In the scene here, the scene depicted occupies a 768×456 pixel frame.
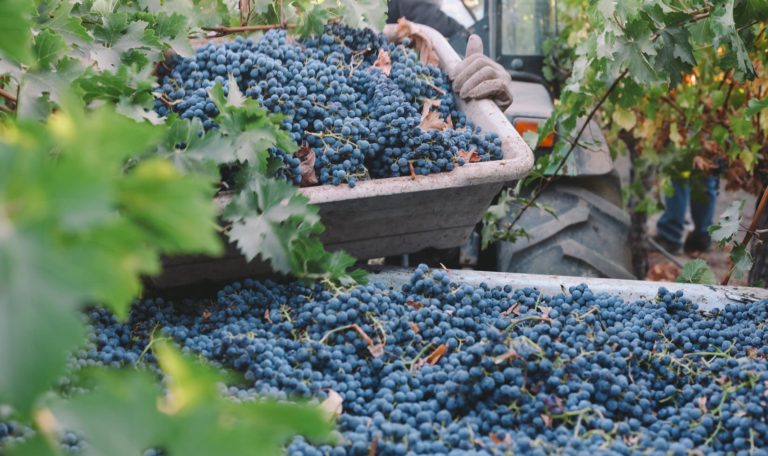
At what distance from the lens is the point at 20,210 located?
2.02ft

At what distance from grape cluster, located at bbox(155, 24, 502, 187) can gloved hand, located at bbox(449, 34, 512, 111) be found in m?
0.09

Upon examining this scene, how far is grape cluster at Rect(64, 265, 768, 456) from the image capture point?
1.27 metres

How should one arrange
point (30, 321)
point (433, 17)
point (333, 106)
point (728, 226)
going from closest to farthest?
1. point (30, 321)
2. point (333, 106)
3. point (728, 226)
4. point (433, 17)

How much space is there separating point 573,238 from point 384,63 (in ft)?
3.05

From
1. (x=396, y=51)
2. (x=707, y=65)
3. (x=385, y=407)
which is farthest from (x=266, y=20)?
(x=707, y=65)

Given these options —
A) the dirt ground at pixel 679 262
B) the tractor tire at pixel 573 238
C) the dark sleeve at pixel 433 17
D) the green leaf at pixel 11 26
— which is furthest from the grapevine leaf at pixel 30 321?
the dirt ground at pixel 679 262

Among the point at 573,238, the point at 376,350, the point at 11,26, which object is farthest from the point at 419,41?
the point at 11,26

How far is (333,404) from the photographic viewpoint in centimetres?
132

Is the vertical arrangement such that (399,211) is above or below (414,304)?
above

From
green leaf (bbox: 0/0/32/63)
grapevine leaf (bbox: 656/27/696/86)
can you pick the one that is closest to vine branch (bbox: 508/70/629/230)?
grapevine leaf (bbox: 656/27/696/86)

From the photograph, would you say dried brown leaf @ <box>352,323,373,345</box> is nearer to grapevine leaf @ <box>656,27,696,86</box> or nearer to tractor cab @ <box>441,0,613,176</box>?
grapevine leaf @ <box>656,27,696,86</box>

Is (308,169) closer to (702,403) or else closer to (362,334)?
(362,334)

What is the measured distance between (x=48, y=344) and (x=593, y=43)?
205 cm

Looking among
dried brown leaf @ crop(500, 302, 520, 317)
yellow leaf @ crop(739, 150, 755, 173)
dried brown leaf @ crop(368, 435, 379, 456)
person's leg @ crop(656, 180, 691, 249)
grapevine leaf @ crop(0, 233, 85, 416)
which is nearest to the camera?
grapevine leaf @ crop(0, 233, 85, 416)
